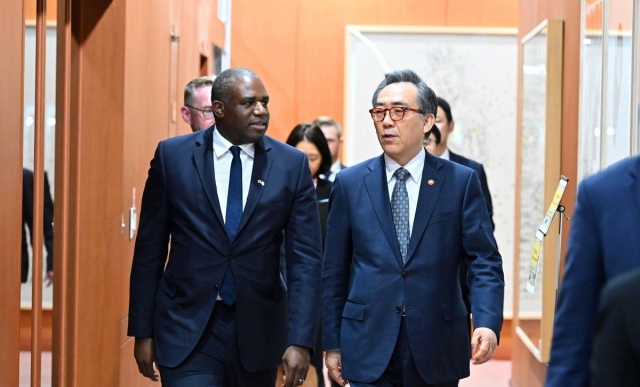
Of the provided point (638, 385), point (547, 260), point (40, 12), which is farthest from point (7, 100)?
point (547, 260)

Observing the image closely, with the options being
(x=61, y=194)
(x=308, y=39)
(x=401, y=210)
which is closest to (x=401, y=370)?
(x=401, y=210)

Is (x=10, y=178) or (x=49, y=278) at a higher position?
(x=10, y=178)

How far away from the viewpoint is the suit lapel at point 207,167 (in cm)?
361

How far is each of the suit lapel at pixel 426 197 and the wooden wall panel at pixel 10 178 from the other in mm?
1398

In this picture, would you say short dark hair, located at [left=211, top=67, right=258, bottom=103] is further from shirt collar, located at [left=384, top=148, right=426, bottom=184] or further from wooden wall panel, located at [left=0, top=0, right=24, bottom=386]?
wooden wall panel, located at [left=0, top=0, right=24, bottom=386]

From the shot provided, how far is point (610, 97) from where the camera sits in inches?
173

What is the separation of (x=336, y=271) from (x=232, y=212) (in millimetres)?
448

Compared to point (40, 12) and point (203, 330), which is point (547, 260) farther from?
point (40, 12)

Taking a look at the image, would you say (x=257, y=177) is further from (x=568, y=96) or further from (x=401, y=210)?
(x=568, y=96)

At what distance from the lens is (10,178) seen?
3318 mm

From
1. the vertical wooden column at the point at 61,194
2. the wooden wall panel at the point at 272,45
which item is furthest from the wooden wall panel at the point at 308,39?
the vertical wooden column at the point at 61,194

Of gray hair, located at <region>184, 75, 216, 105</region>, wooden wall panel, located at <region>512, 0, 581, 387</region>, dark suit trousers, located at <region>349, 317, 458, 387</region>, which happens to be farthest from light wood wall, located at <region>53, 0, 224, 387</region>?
wooden wall panel, located at <region>512, 0, 581, 387</region>

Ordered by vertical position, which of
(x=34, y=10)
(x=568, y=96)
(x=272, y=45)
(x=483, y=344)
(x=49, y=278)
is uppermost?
(x=272, y=45)

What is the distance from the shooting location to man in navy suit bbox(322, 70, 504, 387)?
3.49 meters
